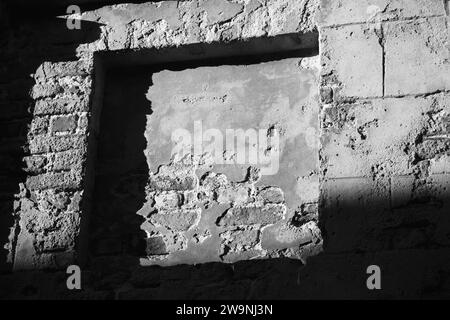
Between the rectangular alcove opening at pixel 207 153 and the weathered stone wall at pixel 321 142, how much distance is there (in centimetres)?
11

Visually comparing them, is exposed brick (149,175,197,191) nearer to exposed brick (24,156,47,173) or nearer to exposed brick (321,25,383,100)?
exposed brick (24,156,47,173)

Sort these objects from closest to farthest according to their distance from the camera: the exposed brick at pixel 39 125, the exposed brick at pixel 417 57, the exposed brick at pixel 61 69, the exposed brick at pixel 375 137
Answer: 1. the exposed brick at pixel 375 137
2. the exposed brick at pixel 417 57
3. the exposed brick at pixel 39 125
4. the exposed brick at pixel 61 69

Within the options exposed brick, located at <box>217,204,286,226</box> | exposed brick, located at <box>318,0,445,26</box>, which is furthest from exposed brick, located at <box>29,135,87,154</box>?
exposed brick, located at <box>318,0,445,26</box>

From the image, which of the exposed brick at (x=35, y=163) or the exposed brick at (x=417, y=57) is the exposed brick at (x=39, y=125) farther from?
the exposed brick at (x=417, y=57)

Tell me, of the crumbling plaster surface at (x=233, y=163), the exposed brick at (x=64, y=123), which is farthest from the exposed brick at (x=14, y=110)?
the crumbling plaster surface at (x=233, y=163)

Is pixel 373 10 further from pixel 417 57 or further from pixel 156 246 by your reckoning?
pixel 156 246

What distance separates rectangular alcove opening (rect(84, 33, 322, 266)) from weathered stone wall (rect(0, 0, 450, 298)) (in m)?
0.11

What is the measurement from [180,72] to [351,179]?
121 cm

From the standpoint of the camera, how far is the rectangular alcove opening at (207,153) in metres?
3.34

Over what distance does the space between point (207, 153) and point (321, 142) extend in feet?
2.09

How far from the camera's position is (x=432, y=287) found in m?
2.83

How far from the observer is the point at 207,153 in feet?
11.5

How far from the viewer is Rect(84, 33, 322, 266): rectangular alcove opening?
11.0ft
